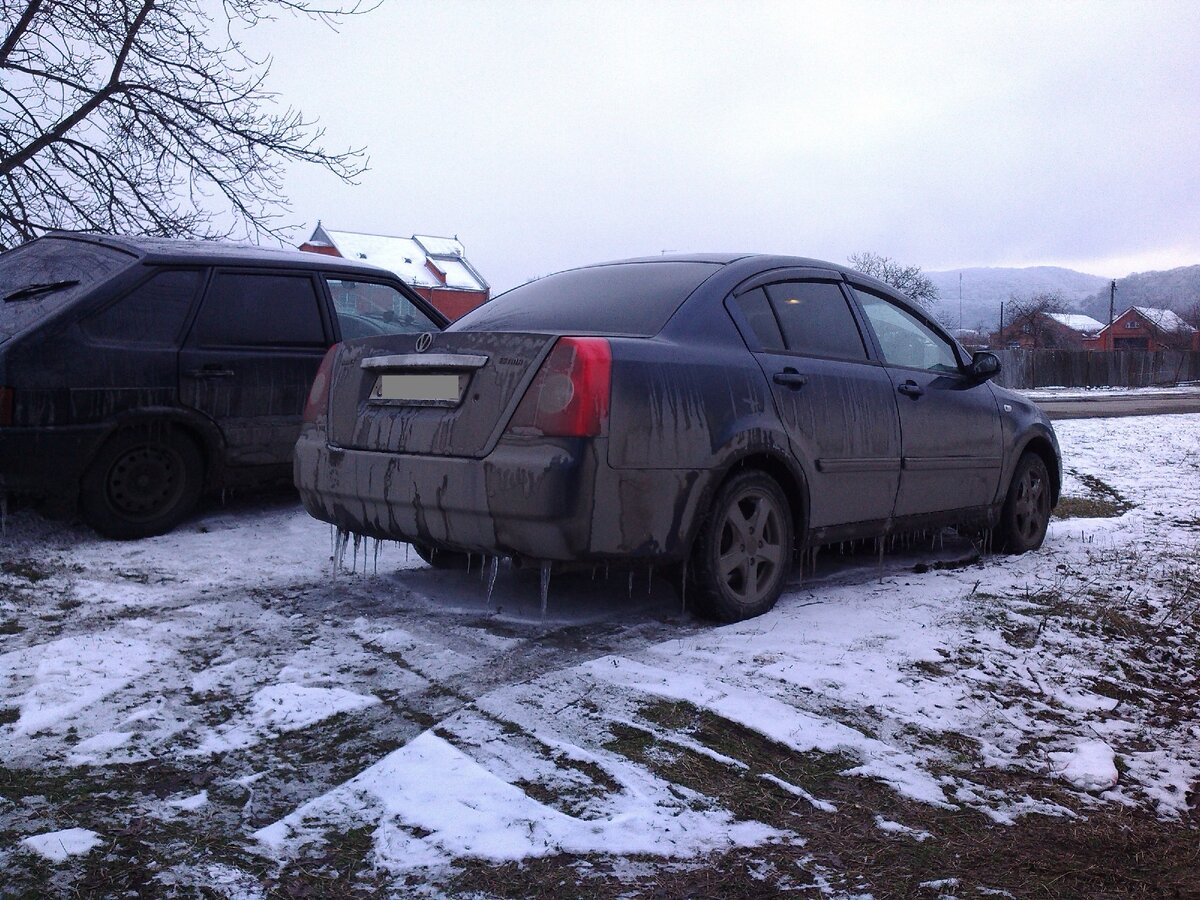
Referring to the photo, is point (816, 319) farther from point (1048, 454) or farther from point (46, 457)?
point (46, 457)

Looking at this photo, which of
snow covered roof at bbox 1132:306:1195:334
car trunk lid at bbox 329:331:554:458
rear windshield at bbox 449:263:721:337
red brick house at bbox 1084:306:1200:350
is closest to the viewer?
car trunk lid at bbox 329:331:554:458

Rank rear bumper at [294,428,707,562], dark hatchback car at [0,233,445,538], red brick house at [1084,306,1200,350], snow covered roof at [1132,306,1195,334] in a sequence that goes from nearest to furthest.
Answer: rear bumper at [294,428,707,562]
dark hatchback car at [0,233,445,538]
red brick house at [1084,306,1200,350]
snow covered roof at [1132,306,1195,334]

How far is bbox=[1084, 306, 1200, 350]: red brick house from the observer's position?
3622 inches

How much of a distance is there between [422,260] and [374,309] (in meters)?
79.7

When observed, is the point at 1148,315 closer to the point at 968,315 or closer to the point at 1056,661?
the point at 968,315

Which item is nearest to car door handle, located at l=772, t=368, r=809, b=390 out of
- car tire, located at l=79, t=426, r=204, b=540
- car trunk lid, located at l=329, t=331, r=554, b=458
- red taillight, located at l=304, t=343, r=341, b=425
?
car trunk lid, located at l=329, t=331, r=554, b=458

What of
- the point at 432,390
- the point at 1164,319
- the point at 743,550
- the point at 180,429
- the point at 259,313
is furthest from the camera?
the point at 1164,319

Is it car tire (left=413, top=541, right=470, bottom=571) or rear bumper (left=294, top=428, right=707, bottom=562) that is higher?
rear bumper (left=294, top=428, right=707, bottom=562)

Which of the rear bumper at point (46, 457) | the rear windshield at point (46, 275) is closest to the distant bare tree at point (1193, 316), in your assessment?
the rear windshield at point (46, 275)

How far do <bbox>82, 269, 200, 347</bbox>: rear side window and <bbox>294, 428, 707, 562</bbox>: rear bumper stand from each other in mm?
2295

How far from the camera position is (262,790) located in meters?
2.77

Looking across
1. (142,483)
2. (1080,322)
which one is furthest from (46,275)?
(1080,322)

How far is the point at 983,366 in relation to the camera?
5938mm

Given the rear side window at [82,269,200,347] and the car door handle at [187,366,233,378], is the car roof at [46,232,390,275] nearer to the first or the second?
the rear side window at [82,269,200,347]
